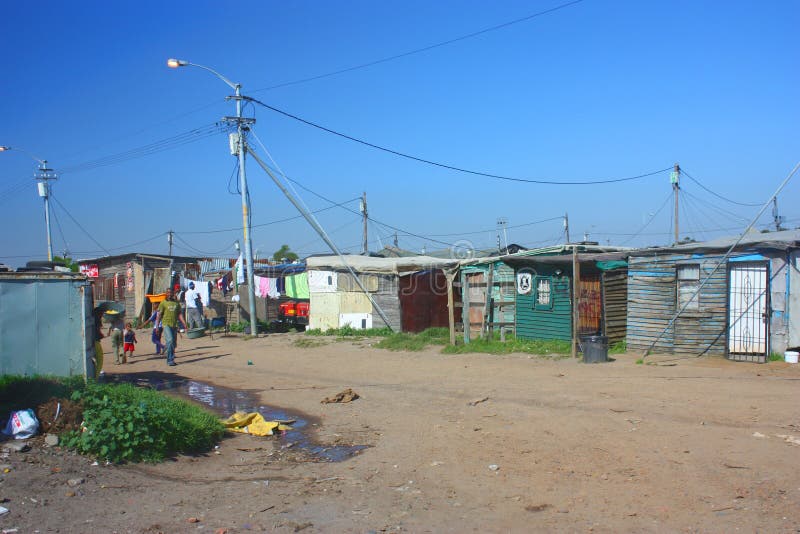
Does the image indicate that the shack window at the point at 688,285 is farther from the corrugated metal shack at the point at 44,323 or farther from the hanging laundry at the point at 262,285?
the hanging laundry at the point at 262,285

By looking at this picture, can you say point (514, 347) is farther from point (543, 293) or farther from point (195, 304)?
point (195, 304)

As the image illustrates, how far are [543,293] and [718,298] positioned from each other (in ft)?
16.1

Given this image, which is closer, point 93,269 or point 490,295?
point 490,295

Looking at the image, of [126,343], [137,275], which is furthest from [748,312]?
[137,275]

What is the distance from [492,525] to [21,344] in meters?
7.54

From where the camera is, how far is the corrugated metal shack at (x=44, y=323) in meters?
8.98

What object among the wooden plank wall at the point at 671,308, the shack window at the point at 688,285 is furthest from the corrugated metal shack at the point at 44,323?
the shack window at the point at 688,285

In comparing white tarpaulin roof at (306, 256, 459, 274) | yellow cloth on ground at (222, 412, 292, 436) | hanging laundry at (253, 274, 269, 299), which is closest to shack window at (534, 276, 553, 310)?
white tarpaulin roof at (306, 256, 459, 274)

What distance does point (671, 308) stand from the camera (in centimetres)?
1477

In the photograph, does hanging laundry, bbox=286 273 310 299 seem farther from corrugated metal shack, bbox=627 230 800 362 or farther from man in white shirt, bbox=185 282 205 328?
corrugated metal shack, bbox=627 230 800 362

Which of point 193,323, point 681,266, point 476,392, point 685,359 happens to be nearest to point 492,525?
point 476,392

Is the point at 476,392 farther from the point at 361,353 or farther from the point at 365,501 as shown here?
the point at 361,353

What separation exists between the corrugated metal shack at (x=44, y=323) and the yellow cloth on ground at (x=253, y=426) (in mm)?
2651

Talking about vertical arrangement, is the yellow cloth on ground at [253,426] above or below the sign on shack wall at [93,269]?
below
